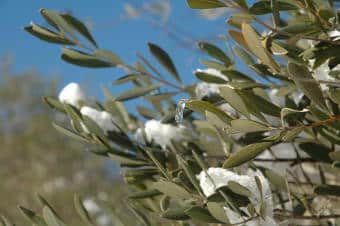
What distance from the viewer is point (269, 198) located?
64cm

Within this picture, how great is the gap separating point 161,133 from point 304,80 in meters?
0.38

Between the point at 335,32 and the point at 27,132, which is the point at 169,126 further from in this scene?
the point at 27,132

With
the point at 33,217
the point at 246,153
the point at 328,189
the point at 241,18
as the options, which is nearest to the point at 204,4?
the point at 241,18

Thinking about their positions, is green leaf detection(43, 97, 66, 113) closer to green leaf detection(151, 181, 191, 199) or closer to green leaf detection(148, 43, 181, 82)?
green leaf detection(148, 43, 181, 82)

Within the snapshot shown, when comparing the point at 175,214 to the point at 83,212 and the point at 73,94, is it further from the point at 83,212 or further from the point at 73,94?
the point at 73,94

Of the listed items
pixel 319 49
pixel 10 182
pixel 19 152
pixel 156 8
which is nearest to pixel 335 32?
pixel 319 49

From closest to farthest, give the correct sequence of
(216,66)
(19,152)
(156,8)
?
(216,66) → (156,8) → (19,152)

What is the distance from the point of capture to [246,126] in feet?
1.86

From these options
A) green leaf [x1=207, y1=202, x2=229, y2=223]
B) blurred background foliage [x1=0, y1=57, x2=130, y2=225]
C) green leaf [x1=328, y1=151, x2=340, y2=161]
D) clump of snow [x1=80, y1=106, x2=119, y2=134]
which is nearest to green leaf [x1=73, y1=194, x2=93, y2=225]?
clump of snow [x1=80, y1=106, x2=119, y2=134]

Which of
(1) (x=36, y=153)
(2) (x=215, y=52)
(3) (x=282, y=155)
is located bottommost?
(1) (x=36, y=153)

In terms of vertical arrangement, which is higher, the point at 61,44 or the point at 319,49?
the point at 61,44

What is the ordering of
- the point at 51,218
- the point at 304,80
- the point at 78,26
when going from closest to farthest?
the point at 304,80
the point at 51,218
the point at 78,26

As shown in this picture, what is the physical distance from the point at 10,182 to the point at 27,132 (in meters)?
1.10

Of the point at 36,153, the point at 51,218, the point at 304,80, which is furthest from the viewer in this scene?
the point at 36,153
